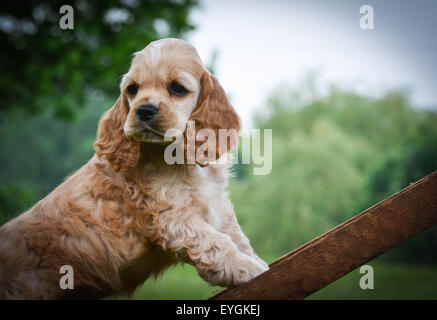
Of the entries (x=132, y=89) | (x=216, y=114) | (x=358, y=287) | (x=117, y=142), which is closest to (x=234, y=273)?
(x=216, y=114)

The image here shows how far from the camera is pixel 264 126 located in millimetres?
20922

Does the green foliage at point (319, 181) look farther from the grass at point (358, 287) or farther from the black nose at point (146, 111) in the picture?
the black nose at point (146, 111)

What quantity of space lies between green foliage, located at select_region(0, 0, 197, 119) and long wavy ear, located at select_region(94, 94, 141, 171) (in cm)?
635

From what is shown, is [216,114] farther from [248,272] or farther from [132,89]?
[248,272]

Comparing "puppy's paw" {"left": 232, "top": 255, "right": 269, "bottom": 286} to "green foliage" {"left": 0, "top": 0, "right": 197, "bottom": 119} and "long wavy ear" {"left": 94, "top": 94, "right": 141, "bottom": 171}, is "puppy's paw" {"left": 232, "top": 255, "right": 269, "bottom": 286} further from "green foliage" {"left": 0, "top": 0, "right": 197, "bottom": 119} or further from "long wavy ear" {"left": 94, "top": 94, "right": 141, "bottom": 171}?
"green foliage" {"left": 0, "top": 0, "right": 197, "bottom": 119}

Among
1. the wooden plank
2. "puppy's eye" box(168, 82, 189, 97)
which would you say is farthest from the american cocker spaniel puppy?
the wooden plank

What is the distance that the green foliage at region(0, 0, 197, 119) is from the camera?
9.11 m

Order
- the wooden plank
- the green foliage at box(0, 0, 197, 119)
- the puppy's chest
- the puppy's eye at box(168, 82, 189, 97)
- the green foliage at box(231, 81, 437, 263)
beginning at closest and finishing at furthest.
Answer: the wooden plank → the puppy's eye at box(168, 82, 189, 97) → the puppy's chest → the green foliage at box(0, 0, 197, 119) → the green foliage at box(231, 81, 437, 263)

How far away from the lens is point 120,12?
10297 mm

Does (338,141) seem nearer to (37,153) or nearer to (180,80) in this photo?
(180,80)

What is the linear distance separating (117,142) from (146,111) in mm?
523

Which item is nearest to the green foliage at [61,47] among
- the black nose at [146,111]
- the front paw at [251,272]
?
the black nose at [146,111]
